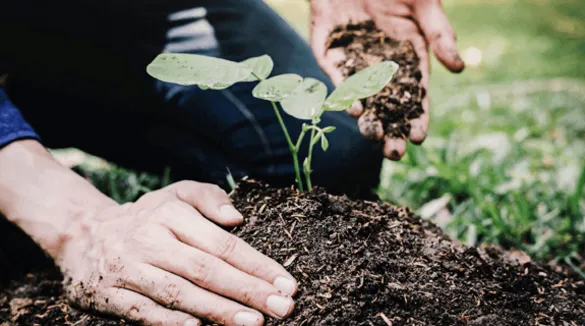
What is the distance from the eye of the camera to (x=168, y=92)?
2072mm

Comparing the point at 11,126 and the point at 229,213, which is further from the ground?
the point at 11,126

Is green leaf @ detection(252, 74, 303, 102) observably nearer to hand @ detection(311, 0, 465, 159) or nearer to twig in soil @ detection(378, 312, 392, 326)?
hand @ detection(311, 0, 465, 159)

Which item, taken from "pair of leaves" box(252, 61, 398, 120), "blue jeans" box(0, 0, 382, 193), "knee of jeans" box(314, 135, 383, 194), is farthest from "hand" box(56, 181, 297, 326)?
"knee of jeans" box(314, 135, 383, 194)

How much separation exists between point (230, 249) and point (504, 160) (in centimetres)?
181

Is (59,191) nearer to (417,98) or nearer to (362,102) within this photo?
(362,102)

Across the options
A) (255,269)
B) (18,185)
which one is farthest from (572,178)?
(18,185)

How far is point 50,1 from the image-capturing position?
6.30ft

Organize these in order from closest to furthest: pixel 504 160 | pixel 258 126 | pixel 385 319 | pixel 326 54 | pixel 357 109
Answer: pixel 385 319 < pixel 357 109 < pixel 326 54 < pixel 258 126 < pixel 504 160

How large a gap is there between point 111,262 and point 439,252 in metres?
0.80

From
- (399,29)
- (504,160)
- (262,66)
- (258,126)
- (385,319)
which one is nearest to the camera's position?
(385,319)

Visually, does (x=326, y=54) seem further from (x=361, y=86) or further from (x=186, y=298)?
(x=186, y=298)

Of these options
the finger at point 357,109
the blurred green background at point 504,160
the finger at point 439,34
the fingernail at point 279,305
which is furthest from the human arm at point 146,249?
the finger at point 439,34

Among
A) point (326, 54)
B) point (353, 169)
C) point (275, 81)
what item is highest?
point (275, 81)

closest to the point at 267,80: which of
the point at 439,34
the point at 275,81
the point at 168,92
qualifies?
the point at 275,81
